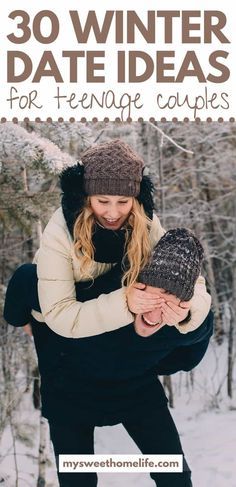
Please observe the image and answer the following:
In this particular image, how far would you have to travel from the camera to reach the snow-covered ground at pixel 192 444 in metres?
4.68

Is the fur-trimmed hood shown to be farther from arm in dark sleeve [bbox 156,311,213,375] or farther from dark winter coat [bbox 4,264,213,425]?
arm in dark sleeve [bbox 156,311,213,375]

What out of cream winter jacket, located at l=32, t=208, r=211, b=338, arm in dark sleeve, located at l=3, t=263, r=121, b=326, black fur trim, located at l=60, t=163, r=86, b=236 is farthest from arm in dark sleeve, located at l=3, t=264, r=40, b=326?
black fur trim, located at l=60, t=163, r=86, b=236

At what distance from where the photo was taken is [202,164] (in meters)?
8.59

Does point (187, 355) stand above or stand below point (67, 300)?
below

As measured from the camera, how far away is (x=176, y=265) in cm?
185

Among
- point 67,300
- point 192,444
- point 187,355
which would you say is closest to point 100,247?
point 67,300

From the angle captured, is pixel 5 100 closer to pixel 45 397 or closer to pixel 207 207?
pixel 45 397

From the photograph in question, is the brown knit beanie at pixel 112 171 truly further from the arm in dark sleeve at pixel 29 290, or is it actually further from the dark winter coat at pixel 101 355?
the arm in dark sleeve at pixel 29 290

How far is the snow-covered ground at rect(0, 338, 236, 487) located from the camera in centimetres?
468

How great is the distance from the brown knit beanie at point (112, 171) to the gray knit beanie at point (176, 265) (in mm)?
201

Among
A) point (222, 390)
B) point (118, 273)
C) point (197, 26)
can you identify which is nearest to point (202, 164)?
point (222, 390)

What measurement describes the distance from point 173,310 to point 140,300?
4.4 inches

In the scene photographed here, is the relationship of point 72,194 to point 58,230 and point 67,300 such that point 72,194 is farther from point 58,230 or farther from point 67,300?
point 67,300

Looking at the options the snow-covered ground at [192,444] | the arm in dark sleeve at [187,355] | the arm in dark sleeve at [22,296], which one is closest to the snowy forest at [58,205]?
the snow-covered ground at [192,444]
